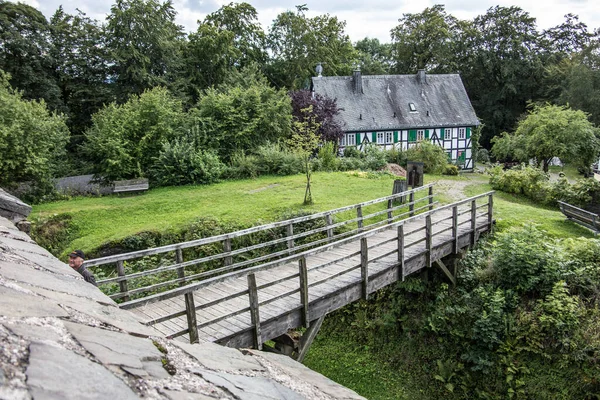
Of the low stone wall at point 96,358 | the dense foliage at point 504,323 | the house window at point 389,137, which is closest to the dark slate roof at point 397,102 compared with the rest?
the house window at point 389,137

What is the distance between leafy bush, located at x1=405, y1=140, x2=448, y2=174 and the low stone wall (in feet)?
70.7

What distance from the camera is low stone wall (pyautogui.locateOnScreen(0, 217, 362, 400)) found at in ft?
3.01

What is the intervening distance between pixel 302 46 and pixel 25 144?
969 inches

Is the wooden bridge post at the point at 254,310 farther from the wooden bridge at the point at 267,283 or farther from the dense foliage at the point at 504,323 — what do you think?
the dense foliage at the point at 504,323

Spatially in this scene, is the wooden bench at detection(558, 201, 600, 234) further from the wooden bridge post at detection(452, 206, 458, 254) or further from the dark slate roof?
the dark slate roof

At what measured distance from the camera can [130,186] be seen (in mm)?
16734

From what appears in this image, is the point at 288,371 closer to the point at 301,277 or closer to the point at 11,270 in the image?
the point at 11,270

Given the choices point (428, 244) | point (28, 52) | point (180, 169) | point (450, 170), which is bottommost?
point (450, 170)

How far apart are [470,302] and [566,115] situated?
1915cm

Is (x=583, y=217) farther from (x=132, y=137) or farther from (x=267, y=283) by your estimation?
(x=132, y=137)

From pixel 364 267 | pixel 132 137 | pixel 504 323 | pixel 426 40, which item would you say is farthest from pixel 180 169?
pixel 426 40

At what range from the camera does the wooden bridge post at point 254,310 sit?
18.7 feet

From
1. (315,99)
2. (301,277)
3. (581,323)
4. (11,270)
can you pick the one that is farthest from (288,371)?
(315,99)

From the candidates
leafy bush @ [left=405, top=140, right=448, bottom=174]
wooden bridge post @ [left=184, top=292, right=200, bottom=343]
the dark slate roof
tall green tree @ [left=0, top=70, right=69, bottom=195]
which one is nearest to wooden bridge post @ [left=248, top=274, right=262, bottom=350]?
wooden bridge post @ [left=184, top=292, right=200, bottom=343]
